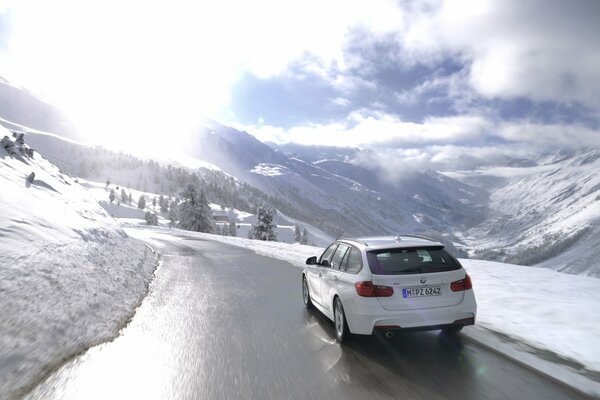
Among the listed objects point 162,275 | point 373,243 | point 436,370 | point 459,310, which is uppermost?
point 373,243

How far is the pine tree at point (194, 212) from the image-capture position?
6038 cm

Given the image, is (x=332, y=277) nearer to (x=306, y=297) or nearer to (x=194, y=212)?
(x=306, y=297)

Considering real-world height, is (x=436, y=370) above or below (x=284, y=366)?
above

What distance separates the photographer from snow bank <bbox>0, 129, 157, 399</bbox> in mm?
5242

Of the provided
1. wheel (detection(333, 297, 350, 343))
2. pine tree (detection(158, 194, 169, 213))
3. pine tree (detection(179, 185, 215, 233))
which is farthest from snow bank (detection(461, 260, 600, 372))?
pine tree (detection(158, 194, 169, 213))

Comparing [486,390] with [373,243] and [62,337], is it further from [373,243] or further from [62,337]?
[62,337]

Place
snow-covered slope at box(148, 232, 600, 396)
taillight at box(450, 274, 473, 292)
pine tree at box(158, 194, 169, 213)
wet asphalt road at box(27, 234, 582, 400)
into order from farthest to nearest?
pine tree at box(158, 194, 169, 213)
taillight at box(450, 274, 473, 292)
snow-covered slope at box(148, 232, 600, 396)
wet asphalt road at box(27, 234, 582, 400)

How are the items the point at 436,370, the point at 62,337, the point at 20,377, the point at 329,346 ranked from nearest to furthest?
the point at 20,377
the point at 436,370
the point at 62,337
the point at 329,346

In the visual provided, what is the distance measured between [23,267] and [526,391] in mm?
7419

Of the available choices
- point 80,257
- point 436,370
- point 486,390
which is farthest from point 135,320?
point 486,390

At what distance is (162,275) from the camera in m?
14.3

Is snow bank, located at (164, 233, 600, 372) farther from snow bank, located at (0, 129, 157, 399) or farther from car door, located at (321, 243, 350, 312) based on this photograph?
snow bank, located at (0, 129, 157, 399)

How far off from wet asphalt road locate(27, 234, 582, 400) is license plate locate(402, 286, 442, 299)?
0.79 meters

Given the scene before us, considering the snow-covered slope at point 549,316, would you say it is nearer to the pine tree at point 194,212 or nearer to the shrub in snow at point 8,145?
the shrub in snow at point 8,145
